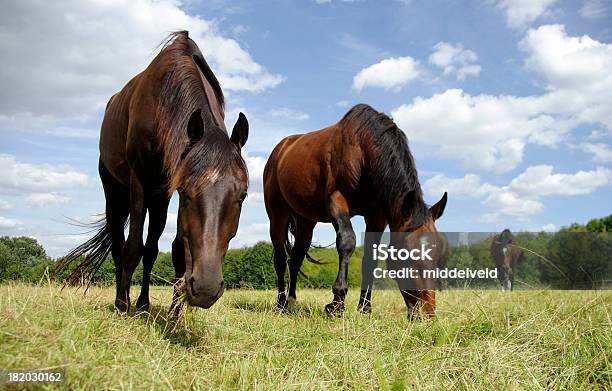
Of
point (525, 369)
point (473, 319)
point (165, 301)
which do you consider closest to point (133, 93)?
point (165, 301)

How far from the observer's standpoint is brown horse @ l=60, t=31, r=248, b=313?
3104 millimetres

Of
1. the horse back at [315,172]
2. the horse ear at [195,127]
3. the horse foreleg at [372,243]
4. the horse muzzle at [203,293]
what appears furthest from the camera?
the horse foreleg at [372,243]

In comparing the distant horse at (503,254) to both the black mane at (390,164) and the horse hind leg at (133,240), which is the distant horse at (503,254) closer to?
the black mane at (390,164)

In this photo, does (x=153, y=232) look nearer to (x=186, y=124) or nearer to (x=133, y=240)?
(x=133, y=240)

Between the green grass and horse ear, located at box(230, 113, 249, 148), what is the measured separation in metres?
1.44

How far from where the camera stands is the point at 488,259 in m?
10.9

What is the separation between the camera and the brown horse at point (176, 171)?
3.10 meters

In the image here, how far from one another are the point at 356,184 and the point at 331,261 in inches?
265

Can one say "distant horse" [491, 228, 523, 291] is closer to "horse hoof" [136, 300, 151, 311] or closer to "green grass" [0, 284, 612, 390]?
"green grass" [0, 284, 612, 390]

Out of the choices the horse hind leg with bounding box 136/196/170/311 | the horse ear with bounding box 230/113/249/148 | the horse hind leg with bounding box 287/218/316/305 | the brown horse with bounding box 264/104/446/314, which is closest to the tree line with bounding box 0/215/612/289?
the horse hind leg with bounding box 287/218/316/305

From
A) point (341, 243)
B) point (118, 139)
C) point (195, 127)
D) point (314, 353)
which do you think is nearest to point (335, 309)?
point (341, 243)

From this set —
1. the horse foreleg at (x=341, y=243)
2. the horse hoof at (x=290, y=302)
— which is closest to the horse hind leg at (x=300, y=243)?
the horse hoof at (x=290, y=302)

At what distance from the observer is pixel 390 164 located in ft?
17.0

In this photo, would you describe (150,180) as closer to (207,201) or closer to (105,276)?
(207,201)
